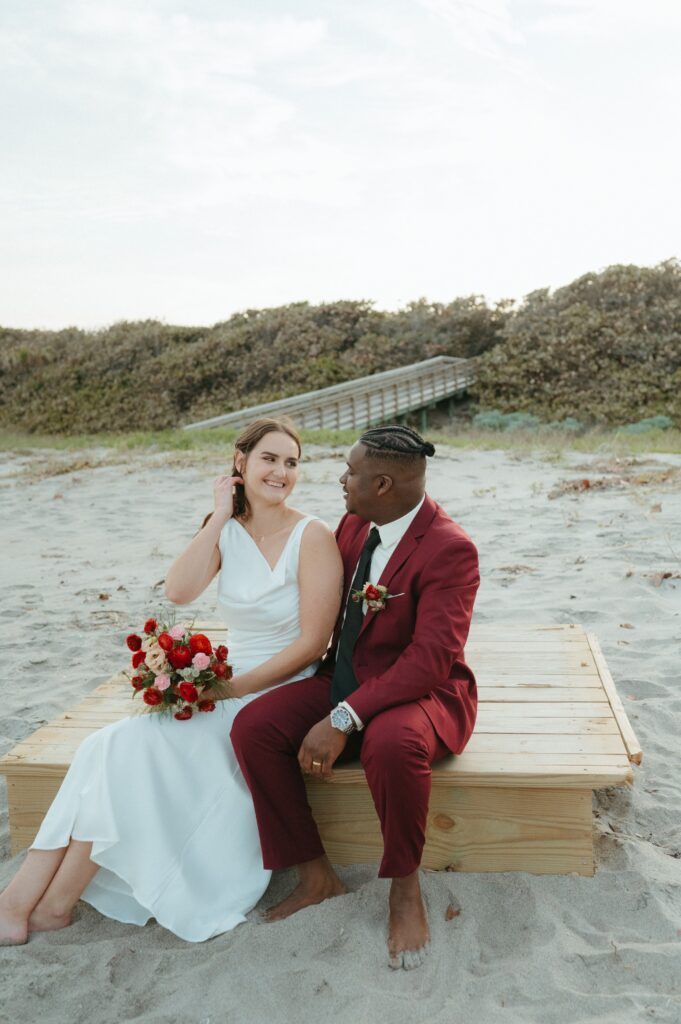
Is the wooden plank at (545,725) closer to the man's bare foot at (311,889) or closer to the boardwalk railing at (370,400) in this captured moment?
the man's bare foot at (311,889)

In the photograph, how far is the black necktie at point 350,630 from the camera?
343cm

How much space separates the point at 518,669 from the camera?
14.4 ft

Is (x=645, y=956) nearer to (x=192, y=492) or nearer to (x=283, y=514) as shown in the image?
(x=283, y=514)

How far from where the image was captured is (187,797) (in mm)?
3320

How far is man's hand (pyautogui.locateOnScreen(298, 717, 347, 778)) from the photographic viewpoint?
3156 mm

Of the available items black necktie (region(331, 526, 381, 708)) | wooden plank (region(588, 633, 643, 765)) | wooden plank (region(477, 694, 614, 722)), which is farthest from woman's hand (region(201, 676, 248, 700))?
wooden plank (region(588, 633, 643, 765))

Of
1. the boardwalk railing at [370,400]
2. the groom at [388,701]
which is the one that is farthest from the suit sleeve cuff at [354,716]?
the boardwalk railing at [370,400]

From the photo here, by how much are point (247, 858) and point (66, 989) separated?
2.51ft

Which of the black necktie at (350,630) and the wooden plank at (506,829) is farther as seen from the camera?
the black necktie at (350,630)

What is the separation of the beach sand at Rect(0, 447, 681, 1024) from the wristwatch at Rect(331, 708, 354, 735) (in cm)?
65

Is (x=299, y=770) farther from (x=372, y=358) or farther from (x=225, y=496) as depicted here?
(x=372, y=358)

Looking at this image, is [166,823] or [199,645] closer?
[166,823]

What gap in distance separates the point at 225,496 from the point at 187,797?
127 centimetres

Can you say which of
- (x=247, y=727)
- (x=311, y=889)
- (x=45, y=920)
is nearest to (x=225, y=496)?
(x=247, y=727)
